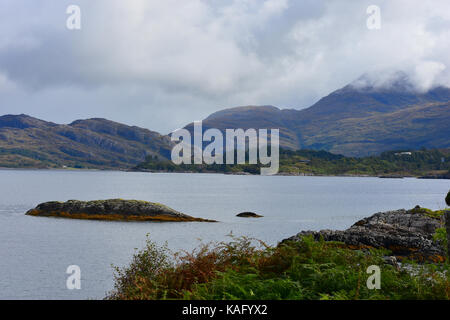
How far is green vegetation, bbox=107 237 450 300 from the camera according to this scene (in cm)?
1039

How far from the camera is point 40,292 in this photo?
25828mm

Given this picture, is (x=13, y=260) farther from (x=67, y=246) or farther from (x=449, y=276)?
(x=449, y=276)

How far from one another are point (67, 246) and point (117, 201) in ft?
72.6

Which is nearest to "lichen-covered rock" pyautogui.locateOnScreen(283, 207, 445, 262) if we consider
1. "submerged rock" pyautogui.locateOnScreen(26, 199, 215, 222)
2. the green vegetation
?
the green vegetation

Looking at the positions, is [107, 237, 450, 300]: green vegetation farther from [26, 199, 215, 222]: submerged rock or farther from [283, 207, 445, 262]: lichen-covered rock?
[26, 199, 215, 222]: submerged rock

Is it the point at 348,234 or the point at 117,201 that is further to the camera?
the point at 117,201

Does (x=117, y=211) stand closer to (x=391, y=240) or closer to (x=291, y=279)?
(x=391, y=240)

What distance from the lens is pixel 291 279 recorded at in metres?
11.7

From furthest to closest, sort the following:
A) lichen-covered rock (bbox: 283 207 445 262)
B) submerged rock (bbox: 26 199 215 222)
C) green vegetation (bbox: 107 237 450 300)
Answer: submerged rock (bbox: 26 199 215 222) → lichen-covered rock (bbox: 283 207 445 262) → green vegetation (bbox: 107 237 450 300)

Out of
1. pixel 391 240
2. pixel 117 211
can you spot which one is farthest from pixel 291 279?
pixel 117 211

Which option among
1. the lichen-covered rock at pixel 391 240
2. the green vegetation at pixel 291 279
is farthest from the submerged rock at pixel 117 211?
the green vegetation at pixel 291 279

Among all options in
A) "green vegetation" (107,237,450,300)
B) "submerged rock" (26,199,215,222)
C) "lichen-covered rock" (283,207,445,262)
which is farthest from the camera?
"submerged rock" (26,199,215,222)

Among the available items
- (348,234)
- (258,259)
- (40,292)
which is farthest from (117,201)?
(258,259)

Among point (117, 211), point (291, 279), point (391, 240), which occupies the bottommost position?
point (117, 211)
